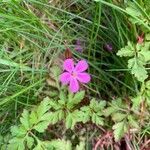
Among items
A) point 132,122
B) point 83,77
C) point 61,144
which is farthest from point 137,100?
point 61,144

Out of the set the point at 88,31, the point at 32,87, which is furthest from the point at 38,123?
the point at 88,31

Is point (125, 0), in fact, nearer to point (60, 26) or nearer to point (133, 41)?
point (133, 41)

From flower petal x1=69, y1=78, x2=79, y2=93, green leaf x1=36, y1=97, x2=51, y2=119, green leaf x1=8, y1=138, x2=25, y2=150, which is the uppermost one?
flower petal x1=69, y1=78, x2=79, y2=93

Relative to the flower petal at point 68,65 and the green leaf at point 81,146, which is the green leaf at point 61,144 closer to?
the green leaf at point 81,146

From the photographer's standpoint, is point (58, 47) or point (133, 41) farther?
point (58, 47)

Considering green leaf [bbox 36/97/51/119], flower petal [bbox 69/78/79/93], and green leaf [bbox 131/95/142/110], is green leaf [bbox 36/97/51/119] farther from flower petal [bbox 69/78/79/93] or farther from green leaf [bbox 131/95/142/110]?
green leaf [bbox 131/95/142/110]

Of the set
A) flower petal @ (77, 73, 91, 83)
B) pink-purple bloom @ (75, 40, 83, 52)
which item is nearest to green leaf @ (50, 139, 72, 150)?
flower petal @ (77, 73, 91, 83)
